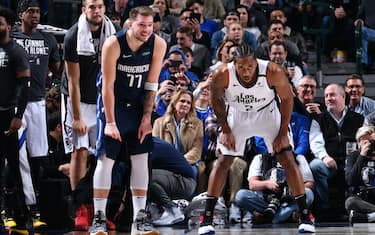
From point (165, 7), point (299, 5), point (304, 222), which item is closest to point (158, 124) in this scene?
point (304, 222)

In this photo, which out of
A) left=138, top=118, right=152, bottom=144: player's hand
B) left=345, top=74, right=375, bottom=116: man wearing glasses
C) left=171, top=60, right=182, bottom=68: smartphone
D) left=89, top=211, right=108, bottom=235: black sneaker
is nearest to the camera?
left=89, top=211, right=108, bottom=235: black sneaker

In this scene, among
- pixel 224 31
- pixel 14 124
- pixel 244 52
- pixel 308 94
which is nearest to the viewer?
pixel 14 124

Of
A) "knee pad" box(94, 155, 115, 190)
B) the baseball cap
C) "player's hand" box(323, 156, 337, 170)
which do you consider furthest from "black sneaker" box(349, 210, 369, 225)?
the baseball cap

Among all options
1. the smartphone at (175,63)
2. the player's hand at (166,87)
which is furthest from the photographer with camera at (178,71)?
the player's hand at (166,87)

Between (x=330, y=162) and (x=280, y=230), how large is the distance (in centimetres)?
145

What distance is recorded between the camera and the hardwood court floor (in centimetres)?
1005

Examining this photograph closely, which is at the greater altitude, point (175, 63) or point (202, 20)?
point (202, 20)

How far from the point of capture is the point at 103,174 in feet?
30.7

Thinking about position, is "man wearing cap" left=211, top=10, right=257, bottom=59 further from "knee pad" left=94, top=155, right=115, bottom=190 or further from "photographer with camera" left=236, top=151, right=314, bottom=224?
"knee pad" left=94, top=155, right=115, bottom=190

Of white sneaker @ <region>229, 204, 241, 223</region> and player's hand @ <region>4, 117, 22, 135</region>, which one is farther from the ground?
player's hand @ <region>4, 117, 22, 135</region>

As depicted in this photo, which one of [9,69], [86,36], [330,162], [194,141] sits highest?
[86,36]

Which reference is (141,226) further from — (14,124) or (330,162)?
(330,162)

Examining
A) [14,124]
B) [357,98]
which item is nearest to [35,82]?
[14,124]

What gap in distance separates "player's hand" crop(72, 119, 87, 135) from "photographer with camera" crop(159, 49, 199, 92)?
9.22 ft
